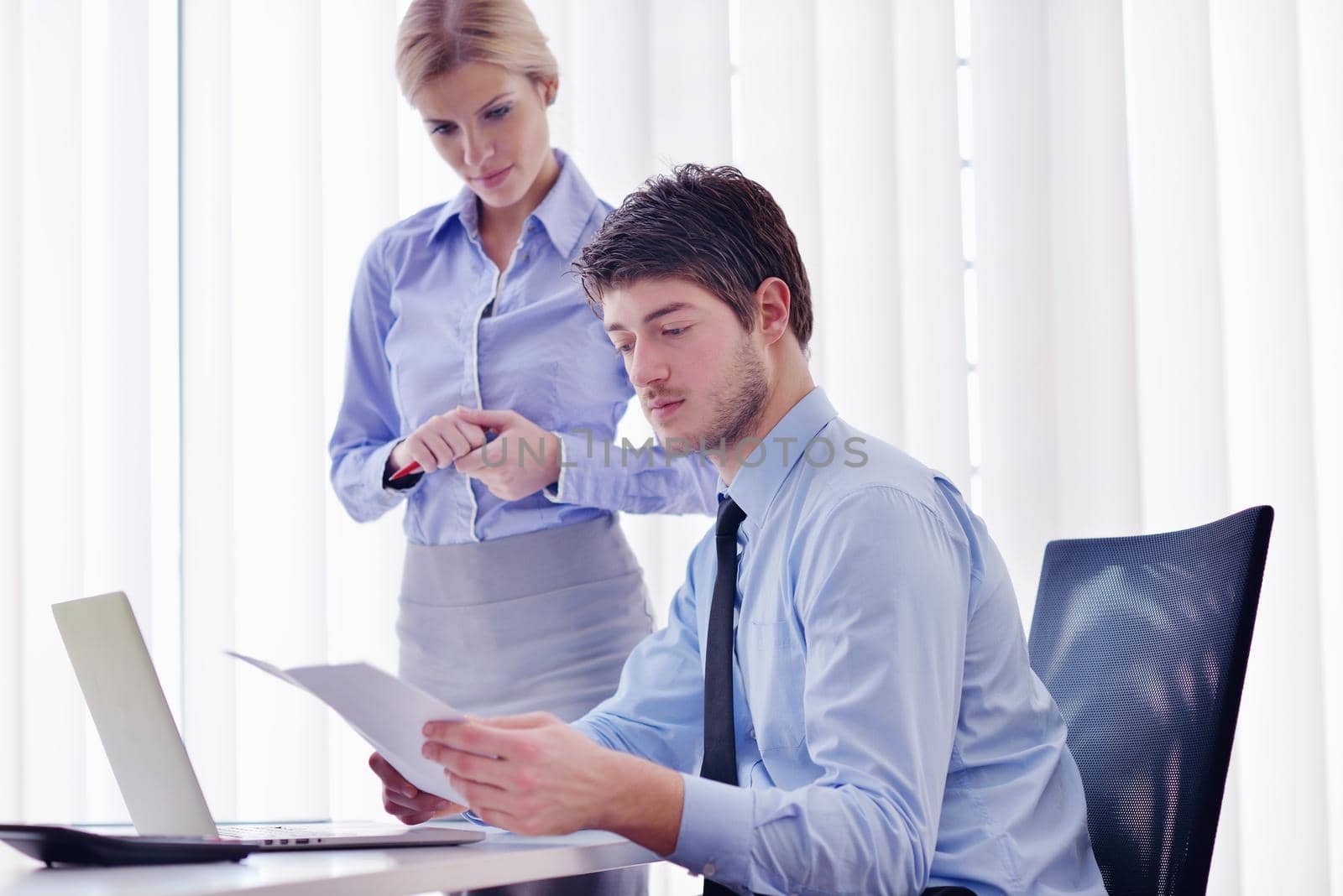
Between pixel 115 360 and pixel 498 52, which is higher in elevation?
pixel 498 52

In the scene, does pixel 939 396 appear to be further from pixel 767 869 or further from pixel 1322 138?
pixel 767 869

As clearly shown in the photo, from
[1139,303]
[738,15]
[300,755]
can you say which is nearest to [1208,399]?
[1139,303]

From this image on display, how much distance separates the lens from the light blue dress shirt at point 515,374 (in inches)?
66.2

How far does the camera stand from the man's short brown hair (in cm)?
123

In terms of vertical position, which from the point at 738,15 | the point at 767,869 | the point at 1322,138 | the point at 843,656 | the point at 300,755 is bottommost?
the point at 300,755

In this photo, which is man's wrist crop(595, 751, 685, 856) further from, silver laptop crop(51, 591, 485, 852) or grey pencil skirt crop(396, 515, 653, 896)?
grey pencil skirt crop(396, 515, 653, 896)

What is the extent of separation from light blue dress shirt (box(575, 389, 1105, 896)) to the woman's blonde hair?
766mm

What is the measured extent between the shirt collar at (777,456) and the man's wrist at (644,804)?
1.21ft

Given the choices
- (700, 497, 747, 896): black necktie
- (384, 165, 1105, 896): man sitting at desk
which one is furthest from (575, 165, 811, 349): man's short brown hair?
(700, 497, 747, 896): black necktie

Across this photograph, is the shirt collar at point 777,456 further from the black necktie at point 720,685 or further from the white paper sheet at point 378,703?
Answer: the white paper sheet at point 378,703

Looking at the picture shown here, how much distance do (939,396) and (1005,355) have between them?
5.4 inches

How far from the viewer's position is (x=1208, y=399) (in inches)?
87.0

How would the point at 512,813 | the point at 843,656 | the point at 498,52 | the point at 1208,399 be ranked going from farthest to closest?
the point at 1208,399 < the point at 498,52 < the point at 843,656 < the point at 512,813

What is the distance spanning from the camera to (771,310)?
A: 127 cm
